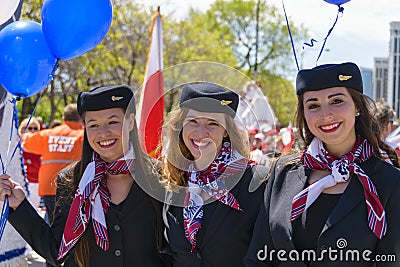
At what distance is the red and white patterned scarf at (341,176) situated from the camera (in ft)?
7.61

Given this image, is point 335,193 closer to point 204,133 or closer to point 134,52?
point 204,133

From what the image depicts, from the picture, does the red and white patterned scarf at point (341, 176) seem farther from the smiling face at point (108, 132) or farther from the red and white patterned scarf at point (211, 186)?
the smiling face at point (108, 132)

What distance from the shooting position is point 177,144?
299 cm

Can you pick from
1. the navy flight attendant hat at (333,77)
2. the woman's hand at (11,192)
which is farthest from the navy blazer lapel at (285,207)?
the woman's hand at (11,192)

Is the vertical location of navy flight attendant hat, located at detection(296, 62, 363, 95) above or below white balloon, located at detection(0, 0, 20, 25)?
below

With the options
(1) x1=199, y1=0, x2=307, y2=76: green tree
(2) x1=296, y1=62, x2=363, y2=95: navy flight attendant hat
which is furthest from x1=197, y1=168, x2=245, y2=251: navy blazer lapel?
(1) x1=199, y1=0, x2=307, y2=76: green tree

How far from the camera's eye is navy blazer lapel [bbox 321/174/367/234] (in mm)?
2367

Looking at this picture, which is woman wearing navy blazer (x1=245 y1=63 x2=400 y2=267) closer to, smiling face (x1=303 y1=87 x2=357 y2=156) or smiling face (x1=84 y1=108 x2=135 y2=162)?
smiling face (x1=303 y1=87 x2=357 y2=156)

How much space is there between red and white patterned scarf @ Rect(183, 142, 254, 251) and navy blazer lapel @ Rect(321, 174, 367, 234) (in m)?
0.56

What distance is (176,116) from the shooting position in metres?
2.96

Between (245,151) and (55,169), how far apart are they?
426 centimetres

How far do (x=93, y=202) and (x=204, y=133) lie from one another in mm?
747

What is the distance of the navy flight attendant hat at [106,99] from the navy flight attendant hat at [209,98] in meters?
0.39


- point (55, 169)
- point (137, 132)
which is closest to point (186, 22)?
point (55, 169)
